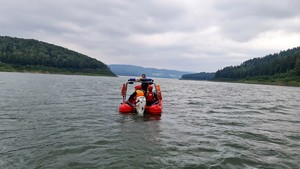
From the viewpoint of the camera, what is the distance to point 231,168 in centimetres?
935

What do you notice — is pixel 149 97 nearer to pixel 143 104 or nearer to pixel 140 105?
pixel 143 104

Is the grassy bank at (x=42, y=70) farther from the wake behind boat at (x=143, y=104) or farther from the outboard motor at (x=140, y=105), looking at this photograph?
the outboard motor at (x=140, y=105)

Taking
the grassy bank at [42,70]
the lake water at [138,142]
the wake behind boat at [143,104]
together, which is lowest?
the lake water at [138,142]

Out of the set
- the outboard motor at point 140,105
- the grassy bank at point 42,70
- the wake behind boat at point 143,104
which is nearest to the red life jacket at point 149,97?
the wake behind boat at point 143,104

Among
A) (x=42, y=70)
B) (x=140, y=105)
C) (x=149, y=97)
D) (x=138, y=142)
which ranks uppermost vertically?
(x=42, y=70)

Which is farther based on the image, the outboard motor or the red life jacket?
the red life jacket

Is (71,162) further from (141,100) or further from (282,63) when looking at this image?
(282,63)

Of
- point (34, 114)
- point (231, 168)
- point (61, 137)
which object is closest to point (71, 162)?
point (61, 137)

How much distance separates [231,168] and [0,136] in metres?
10.1

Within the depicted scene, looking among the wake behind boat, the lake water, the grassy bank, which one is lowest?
the lake water

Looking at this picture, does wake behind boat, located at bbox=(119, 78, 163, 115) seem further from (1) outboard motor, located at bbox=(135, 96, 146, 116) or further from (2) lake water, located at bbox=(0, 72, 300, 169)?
(2) lake water, located at bbox=(0, 72, 300, 169)

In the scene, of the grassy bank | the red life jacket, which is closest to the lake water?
the red life jacket

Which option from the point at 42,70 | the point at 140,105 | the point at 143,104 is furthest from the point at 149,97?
the point at 42,70

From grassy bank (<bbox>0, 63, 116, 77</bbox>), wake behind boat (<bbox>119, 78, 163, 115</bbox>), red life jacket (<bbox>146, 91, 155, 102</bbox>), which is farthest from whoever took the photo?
grassy bank (<bbox>0, 63, 116, 77</bbox>)
